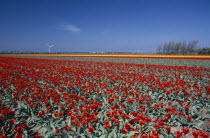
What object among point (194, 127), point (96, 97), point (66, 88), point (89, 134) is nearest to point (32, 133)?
point (89, 134)

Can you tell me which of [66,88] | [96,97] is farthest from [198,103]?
[66,88]

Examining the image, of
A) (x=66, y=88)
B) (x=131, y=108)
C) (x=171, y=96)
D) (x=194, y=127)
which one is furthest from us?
(x=66, y=88)

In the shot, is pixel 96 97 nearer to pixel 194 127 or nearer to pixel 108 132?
pixel 108 132

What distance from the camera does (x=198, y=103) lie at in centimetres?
607

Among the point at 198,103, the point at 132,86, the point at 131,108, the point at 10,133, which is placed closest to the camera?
the point at 10,133

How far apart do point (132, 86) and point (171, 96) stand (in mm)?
2176

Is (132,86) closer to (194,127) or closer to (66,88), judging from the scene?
(66,88)

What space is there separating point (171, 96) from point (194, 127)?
2.66 metres

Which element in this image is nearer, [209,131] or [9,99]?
[209,131]

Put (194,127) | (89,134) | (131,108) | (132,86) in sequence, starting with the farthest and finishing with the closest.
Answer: (132,86) < (131,108) < (194,127) < (89,134)

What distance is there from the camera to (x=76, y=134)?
11.4ft

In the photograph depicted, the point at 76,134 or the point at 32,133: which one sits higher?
the point at 76,134

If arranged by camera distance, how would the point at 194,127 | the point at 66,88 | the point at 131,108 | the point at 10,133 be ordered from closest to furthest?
the point at 10,133
the point at 194,127
the point at 131,108
the point at 66,88

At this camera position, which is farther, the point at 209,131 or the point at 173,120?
the point at 173,120
